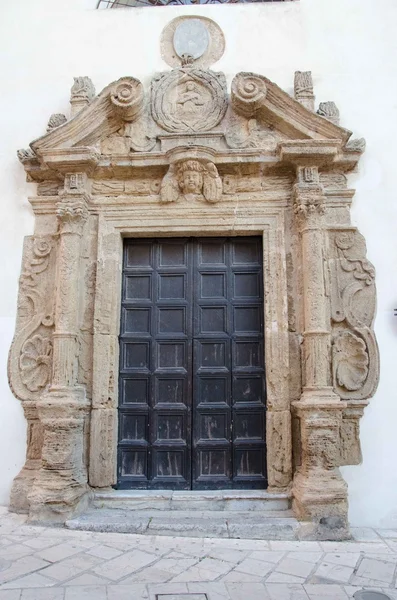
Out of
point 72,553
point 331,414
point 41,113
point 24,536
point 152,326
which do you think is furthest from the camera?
point 41,113

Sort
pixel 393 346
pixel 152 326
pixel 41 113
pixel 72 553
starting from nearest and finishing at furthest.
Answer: pixel 72 553
pixel 393 346
pixel 152 326
pixel 41 113

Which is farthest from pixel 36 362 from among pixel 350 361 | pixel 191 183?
pixel 350 361

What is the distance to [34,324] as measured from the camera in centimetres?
431

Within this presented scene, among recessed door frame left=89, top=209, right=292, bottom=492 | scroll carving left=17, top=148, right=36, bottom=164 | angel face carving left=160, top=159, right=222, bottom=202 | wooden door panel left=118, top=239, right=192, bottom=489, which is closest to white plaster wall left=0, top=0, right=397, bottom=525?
scroll carving left=17, top=148, right=36, bottom=164

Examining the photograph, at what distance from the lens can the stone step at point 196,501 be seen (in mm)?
3930

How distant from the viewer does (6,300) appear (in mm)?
4395

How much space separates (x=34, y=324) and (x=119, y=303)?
2.51 feet

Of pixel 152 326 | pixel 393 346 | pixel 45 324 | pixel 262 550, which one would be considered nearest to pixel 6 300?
pixel 45 324

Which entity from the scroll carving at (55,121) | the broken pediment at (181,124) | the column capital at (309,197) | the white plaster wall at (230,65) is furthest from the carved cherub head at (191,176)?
the scroll carving at (55,121)

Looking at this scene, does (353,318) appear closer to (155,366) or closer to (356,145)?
(356,145)

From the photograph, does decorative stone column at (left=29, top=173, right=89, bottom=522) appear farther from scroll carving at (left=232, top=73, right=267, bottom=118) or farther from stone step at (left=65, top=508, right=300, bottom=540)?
scroll carving at (left=232, top=73, right=267, bottom=118)

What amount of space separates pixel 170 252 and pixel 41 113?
1.88m

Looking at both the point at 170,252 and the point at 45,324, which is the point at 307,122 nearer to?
the point at 170,252

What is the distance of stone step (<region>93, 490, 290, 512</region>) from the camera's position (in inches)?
155
